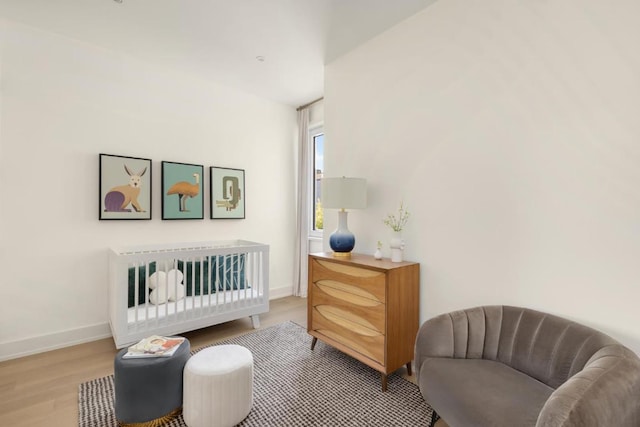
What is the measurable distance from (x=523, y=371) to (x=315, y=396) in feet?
4.04

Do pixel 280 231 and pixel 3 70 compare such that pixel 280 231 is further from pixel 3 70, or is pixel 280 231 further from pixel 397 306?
pixel 3 70

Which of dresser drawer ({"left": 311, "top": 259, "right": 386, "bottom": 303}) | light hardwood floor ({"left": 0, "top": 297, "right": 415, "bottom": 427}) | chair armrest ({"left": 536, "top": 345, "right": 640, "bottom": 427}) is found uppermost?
dresser drawer ({"left": 311, "top": 259, "right": 386, "bottom": 303})

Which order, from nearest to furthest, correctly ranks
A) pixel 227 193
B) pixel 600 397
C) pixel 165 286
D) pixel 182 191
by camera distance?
pixel 600 397, pixel 165 286, pixel 182 191, pixel 227 193


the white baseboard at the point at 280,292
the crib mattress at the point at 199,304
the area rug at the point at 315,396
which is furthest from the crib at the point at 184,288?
the white baseboard at the point at 280,292

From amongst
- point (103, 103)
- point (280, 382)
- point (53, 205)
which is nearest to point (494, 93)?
point (280, 382)

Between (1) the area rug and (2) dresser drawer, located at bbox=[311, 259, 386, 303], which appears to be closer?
(1) the area rug

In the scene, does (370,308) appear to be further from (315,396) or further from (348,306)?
(315,396)

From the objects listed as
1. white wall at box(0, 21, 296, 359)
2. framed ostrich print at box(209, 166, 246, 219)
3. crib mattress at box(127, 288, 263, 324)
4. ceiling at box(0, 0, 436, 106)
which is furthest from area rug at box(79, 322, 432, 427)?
ceiling at box(0, 0, 436, 106)

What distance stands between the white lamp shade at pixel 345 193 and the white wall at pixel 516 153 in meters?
0.28

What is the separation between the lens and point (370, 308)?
80.8 inches

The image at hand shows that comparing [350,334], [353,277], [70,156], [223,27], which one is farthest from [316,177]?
[70,156]

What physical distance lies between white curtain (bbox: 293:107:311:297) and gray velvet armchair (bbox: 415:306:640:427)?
2.70m

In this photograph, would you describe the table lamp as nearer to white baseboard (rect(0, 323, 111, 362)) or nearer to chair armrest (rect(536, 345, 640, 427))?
chair armrest (rect(536, 345, 640, 427))

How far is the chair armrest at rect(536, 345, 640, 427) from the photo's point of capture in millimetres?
886
